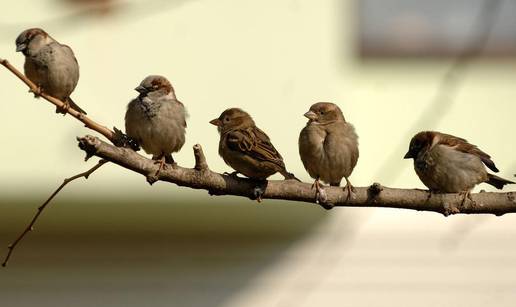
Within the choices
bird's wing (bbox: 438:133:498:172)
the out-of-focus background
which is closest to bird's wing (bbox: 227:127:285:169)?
bird's wing (bbox: 438:133:498:172)

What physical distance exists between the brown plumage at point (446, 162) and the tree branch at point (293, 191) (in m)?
0.87

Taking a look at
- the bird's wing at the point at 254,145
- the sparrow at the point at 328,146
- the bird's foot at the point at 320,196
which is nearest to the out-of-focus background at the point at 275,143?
the sparrow at the point at 328,146

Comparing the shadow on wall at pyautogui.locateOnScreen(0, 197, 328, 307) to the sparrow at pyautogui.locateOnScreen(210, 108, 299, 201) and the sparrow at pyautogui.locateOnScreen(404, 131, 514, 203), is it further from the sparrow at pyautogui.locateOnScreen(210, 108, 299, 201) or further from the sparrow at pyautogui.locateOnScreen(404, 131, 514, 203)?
the sparrow at pyautogui.locateOnScreen(210, 108, 299, 201)

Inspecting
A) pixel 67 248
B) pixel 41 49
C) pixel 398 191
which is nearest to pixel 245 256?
pixel 67 248

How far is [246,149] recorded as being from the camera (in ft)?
10.5

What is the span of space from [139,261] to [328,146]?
4.40m

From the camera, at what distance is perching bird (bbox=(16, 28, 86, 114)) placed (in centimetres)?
302

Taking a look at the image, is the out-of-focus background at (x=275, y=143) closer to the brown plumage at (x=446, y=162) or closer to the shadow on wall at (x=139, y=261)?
the shadow on wall at (x=139, y=261)

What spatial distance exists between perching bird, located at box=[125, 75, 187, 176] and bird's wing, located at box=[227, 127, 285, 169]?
7.7 inches

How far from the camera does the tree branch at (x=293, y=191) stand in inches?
96.1

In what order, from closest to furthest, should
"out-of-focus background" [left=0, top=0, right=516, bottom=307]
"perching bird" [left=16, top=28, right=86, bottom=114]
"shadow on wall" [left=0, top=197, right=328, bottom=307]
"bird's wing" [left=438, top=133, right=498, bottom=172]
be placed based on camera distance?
"perching bird" [left=16, top=28, right=86, bottom=114]
"bird's wing" [left=438, top=133, right=498, bottom=172]
"out-of-focus background" [left=0, top=0, right=516, bottom=307]
"shadow on wall" [left=0, top=197, right=328, bottom=307]

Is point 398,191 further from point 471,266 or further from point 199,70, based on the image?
point 471,266

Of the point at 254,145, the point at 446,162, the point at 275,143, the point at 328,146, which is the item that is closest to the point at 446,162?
the point at 446,162

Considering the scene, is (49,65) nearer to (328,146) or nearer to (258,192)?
(258,192)
